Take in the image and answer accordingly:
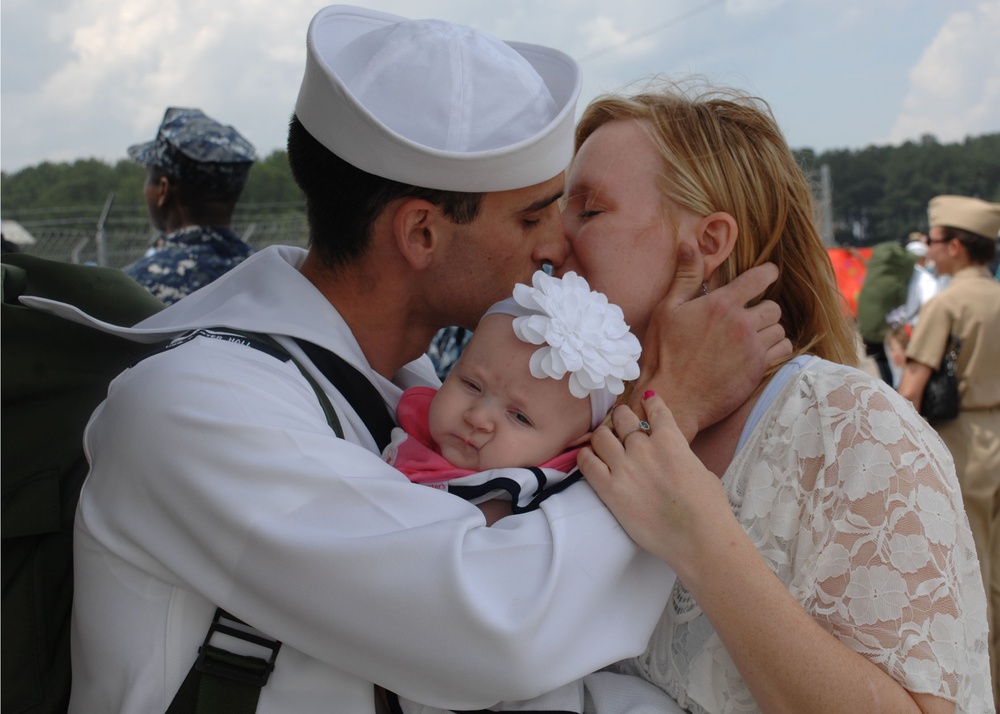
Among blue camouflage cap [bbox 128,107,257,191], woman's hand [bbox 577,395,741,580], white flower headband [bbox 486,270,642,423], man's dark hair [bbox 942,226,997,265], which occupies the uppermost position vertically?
white flower headband [bbox 486,270,642,423]

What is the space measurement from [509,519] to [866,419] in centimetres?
72

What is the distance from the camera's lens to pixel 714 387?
194cm

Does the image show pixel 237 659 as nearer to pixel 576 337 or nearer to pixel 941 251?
pixel 576 337

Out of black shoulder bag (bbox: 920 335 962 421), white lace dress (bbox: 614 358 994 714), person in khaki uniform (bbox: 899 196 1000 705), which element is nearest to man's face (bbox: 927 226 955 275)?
person in khaki uniform (bbox: 899 196 1000 705)

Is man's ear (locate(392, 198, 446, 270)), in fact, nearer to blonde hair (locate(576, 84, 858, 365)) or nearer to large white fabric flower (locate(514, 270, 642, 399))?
large white fabric flower (locate(514, 270, 642, 399))

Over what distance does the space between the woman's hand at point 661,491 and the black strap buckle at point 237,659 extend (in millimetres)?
696

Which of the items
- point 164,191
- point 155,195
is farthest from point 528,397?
point 155,195

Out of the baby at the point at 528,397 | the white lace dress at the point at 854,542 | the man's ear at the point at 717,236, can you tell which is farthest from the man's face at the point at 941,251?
the baby at the point at 528,397

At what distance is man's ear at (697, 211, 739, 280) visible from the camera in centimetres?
218

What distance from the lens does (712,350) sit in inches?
77.4

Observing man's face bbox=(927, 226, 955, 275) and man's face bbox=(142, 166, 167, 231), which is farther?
man's face bbox=(927, 226, 955, 275)

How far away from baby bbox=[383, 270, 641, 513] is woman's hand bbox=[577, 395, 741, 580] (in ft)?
0.51

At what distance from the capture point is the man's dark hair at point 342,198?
7.14 ft

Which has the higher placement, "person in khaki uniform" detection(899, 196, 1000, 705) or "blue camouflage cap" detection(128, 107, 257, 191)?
"blue camouflage cap" detection(128, 107, 257, 191)
